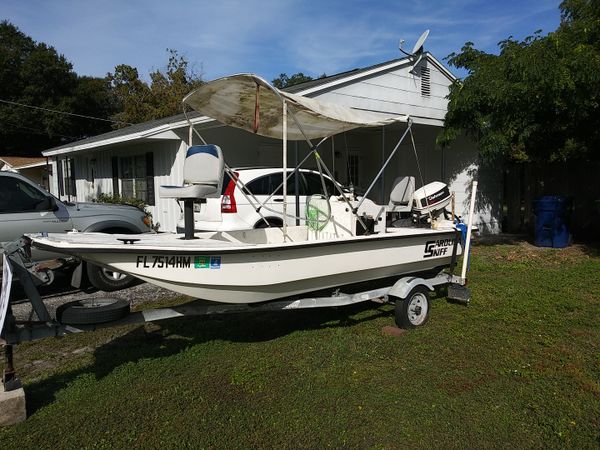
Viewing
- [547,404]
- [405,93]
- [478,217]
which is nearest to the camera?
[547,404]

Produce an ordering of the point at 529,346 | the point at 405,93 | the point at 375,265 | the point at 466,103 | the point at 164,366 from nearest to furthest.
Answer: the point at 164,366, the point at 529,346, the point at 375,265, the point at 466,103, the point at 405,93

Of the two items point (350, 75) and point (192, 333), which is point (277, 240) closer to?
point (192, 333)

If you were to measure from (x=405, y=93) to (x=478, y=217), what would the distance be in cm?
433

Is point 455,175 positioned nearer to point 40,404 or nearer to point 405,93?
point 405,93

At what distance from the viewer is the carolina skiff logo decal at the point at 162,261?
12.5 ft

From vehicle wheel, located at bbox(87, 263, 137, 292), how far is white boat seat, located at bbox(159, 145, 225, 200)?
2975 mm

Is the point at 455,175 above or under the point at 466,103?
under

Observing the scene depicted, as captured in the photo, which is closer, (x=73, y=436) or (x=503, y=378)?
(x=73, y=436)

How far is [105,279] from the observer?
7117 millimetres

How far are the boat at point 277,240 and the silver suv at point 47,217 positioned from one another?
2847 mm

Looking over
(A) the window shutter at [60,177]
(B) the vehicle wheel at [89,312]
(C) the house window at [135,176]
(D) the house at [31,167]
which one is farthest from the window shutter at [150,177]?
(D) the house at [31,167]

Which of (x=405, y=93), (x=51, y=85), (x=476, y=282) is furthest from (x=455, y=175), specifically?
(x=51, y=85)

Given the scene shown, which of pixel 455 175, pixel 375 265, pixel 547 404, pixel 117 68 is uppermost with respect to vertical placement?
pixel 117 68

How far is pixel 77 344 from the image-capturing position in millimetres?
5055
